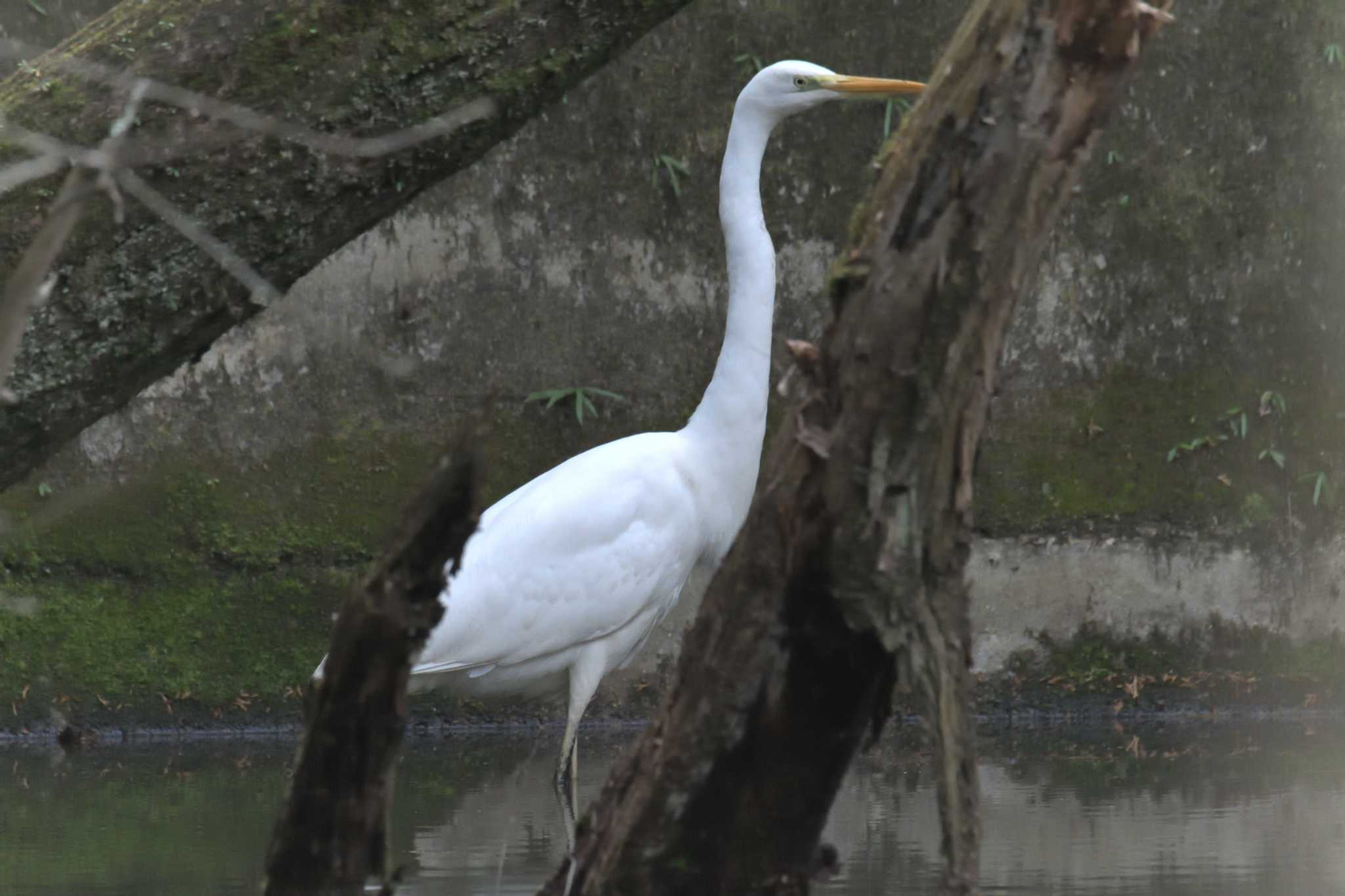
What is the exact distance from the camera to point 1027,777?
12.3 feet

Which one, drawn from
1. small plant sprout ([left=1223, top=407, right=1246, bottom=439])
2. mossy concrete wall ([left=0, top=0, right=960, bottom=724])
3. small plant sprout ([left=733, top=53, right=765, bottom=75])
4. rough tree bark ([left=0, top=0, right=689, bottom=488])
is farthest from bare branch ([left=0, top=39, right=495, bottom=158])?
small plant sprout ([left=1223, top=407, right=1246, bottom=439])

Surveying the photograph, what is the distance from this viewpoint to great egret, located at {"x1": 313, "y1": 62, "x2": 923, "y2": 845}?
10.8ft

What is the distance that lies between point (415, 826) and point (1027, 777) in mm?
1457

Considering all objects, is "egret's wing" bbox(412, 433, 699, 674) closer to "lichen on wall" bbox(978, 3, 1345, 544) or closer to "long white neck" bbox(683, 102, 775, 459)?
"long white neck" bbox(683, 102, 775, 459)

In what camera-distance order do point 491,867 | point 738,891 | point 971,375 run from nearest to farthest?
point 971,375 < point 738,891 < point 491,867

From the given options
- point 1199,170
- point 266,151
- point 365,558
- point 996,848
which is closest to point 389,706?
point 266,151

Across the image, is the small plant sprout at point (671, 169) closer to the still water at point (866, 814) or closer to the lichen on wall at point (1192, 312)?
the lichen on wall at point (1192, 312)

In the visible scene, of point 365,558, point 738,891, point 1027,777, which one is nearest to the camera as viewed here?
point 738,891

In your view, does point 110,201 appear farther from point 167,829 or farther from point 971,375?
point 167,829

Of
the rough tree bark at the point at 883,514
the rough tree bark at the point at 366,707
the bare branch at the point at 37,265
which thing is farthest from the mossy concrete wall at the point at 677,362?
the bare branch at the point at 37,265

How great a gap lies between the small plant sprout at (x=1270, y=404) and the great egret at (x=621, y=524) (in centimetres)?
173

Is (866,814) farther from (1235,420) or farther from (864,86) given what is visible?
(1235,420)

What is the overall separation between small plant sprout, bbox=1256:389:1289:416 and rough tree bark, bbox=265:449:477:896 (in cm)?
369

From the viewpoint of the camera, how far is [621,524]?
3336mm
